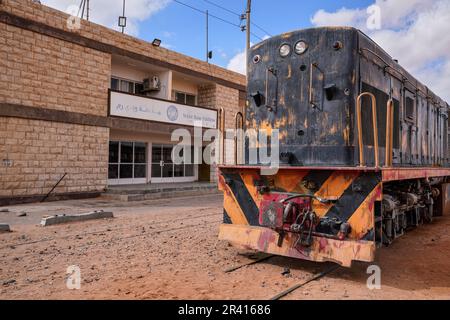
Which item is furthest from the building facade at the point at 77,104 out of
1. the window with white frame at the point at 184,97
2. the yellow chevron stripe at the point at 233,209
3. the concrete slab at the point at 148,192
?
the yellow chevron stripe at the point at 233,209

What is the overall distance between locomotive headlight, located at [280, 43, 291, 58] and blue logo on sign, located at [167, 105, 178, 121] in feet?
40.1

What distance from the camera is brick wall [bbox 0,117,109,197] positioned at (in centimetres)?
1200

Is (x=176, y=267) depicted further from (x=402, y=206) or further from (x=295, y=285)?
(x=402, y=206)

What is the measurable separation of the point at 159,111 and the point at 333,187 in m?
13.3

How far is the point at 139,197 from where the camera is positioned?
573 inches

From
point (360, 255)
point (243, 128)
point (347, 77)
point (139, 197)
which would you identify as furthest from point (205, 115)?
point (360, 255)

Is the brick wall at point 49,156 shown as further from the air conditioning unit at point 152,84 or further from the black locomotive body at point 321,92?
the black locomotive body at point 321,92

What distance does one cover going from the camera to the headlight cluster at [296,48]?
224 inches

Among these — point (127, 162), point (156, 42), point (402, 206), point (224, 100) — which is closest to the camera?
point (402, 206)

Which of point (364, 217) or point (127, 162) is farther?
point (127, 162)

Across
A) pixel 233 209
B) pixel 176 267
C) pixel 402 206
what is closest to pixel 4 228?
pixel 176 267

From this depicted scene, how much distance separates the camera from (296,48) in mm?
5766

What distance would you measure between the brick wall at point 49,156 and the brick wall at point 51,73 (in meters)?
0.81

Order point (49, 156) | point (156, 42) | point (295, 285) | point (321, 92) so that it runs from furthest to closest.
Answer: point (156, 42), point (49, 156), point (321, 92), point (295, 285)
